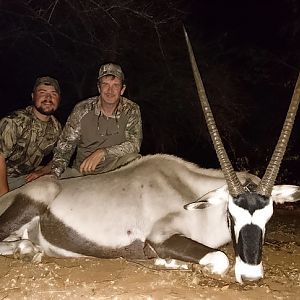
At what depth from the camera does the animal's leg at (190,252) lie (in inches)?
156

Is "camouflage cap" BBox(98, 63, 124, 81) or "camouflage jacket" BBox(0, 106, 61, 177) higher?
"camouflage cap" BBox(98, 63, 124, 81)

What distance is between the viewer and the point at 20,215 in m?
4.76

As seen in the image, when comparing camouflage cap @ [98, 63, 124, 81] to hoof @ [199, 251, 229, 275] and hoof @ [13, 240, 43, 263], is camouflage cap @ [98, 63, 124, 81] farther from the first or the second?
hoof @ [199, 251, 229, 275]

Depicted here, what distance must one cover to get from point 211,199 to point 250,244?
67cm

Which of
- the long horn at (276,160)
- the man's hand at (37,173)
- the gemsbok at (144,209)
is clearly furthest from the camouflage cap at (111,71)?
the long horn at (276,160)

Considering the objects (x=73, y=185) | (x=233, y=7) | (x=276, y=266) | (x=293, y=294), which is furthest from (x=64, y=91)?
(x=293, y=294)

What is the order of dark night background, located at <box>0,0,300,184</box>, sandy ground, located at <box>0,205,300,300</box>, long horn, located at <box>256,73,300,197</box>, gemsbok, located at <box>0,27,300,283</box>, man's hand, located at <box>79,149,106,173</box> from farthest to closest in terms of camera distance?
→ dark night background, located at <box>0,0,300,184</box> < man's hand, located at <box>79,149,106,173</box> < gemsbok, located at <box>0,27,300,283</box> < long horn, located at <box>256,73,300,197</box> < sandy ground, located at <box>0,205,300,300</box>

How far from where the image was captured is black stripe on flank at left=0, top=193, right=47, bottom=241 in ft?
15.6

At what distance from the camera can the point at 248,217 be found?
3.85 m

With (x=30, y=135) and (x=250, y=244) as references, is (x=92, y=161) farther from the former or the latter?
(x=250, y=244)

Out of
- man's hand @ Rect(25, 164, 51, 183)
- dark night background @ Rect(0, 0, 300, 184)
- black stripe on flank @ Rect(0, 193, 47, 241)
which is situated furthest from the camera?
dark night background @ Rect(0, 0, 300, 184)

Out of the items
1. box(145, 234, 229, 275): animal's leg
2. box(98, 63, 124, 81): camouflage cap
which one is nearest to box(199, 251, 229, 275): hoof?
box(145, 234, 229, 275): animal's leg

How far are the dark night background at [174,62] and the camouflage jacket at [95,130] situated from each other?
139 inches

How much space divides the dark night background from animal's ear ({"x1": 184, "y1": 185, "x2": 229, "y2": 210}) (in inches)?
208
